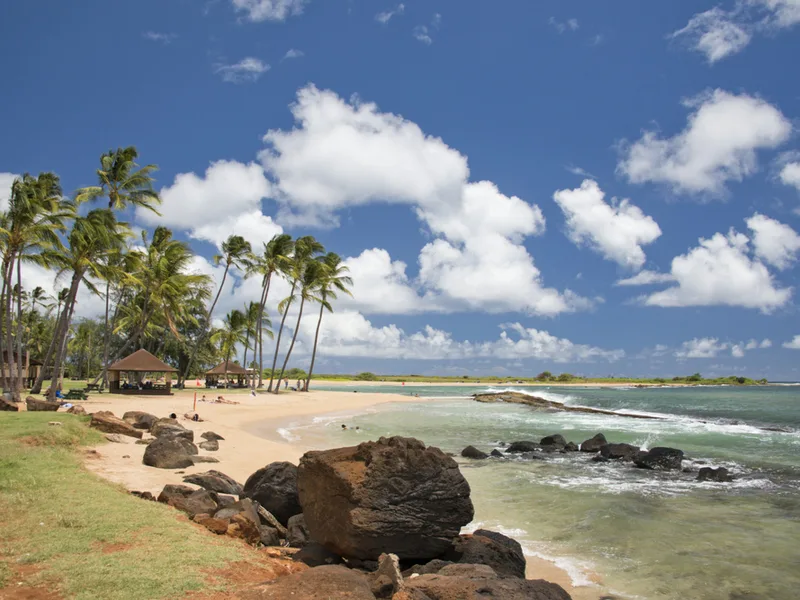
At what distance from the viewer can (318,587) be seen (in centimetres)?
498

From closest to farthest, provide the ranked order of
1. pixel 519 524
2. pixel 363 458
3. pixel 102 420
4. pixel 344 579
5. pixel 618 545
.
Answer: pixel 344 579 → pixel 363 458 → pixel 618 545 → pixel 519 524 → pixel 102 420

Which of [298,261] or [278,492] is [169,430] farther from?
[298,261]

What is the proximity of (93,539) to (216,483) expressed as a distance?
3954 millimetres

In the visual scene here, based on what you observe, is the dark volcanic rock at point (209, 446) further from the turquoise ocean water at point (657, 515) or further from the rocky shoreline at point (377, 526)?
the rocky shoreline at point (377, 526)

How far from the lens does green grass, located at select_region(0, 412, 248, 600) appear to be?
493 centimetres

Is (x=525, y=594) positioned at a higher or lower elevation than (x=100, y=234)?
lower

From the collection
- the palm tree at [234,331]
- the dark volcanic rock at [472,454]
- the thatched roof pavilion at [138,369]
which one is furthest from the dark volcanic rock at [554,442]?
the palm tree at [234,331]

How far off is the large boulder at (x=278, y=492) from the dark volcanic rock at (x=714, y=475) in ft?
38.3

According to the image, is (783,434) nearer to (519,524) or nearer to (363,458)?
(519,524)

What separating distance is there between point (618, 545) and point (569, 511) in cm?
209

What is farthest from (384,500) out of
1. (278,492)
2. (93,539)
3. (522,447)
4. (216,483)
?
(522,447)

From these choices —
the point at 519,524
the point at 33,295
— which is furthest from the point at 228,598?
the point at 33,295

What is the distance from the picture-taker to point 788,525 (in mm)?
10039

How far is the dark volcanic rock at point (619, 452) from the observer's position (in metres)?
18.5
